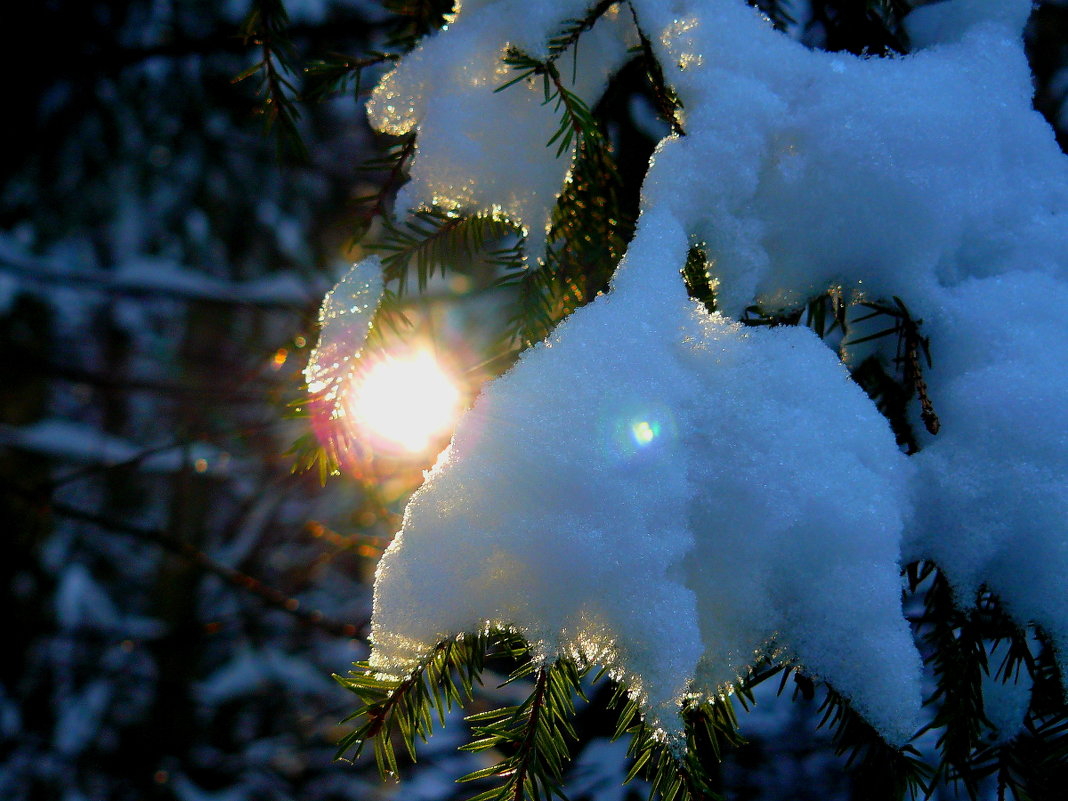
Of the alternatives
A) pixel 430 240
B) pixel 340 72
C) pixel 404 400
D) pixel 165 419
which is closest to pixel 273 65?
pixel 340 72

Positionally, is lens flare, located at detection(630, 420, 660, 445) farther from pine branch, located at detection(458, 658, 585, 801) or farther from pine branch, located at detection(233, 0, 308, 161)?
pine branch, located at detection(233, 0, 308, 161)

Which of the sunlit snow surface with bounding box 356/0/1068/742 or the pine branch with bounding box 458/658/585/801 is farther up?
the sunlit snow surface with bounding box 356/0/1068/742

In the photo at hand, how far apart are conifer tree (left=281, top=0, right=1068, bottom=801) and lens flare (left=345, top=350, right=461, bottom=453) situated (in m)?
0.04

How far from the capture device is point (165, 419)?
4.81m

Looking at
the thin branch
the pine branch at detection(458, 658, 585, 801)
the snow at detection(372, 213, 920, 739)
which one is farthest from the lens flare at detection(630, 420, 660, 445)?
the thin branch

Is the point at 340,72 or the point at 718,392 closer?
the point at 718,392

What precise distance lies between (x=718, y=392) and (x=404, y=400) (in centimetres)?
46

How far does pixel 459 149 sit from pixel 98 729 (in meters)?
4.47

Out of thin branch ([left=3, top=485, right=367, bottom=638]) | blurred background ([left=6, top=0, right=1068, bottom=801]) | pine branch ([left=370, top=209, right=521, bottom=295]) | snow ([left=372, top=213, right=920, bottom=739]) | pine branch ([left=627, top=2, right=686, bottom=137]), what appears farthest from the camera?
blurred background ([left=6, top=0, right=1068, bottom=801])

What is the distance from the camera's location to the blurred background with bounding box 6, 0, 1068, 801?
3.05 meters

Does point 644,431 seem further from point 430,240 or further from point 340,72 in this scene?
point 340,72

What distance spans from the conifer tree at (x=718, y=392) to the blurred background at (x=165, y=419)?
1.75 metres

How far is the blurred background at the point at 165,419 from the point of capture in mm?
3049

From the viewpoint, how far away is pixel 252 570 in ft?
13.1
